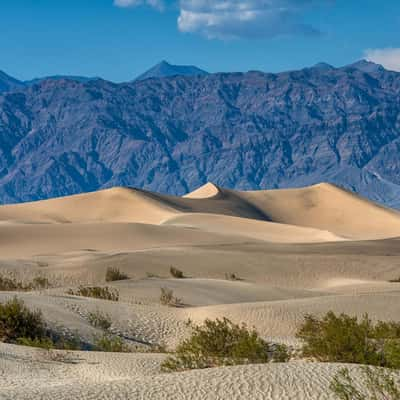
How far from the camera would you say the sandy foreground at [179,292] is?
8.01 meters

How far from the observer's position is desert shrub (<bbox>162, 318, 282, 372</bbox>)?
9828 millimetres

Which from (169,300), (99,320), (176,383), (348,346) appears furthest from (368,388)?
(169,300)

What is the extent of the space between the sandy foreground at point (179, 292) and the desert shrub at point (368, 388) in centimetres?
23

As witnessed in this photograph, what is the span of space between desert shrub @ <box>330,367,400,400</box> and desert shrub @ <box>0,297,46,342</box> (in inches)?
233

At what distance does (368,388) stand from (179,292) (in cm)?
1412

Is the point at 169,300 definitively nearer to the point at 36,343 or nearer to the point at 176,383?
the point at 36,343

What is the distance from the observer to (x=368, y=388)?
24.8ft

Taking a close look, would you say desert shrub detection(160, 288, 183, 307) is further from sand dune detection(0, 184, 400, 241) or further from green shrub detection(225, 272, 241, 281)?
sand dune detection(0, 184, 400, 241)

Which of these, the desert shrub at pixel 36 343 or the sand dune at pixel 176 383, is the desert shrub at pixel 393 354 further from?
the desert shrub at pixel 36 343

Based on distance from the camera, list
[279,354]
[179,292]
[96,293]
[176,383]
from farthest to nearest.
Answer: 1. [179,292]
2. [96,293]
3. [279,354]
4. [176,383]

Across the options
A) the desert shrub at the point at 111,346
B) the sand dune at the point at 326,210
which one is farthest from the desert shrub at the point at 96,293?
the sand dune at the point at 326,210

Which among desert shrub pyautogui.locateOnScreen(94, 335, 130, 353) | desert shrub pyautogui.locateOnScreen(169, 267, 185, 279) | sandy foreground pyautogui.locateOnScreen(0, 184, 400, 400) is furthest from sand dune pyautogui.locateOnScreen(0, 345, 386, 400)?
desert shrub pyautogui.locateOnScreen(169, 267, 185, 279)

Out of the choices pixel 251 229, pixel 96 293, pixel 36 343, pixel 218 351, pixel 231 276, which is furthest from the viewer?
pixel 251 229

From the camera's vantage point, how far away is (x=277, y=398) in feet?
24.7
